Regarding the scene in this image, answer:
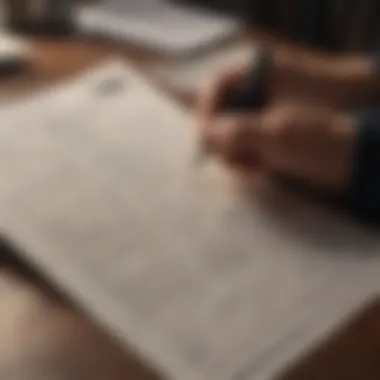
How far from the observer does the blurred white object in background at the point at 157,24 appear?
1.11 meters

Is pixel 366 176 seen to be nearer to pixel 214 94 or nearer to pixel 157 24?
pixel 214 94

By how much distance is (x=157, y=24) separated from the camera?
3.84ft

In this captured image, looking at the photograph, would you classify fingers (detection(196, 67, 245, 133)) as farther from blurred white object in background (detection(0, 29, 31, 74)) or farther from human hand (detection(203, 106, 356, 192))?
blurred white object in background (detection(0, 29, 31, 74))

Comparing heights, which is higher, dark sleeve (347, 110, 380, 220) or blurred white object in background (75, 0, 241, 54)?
dark sleeve (347, 110, 380, 220)

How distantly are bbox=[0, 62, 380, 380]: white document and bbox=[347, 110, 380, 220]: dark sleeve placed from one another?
0.10 ft

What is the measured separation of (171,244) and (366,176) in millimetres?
204

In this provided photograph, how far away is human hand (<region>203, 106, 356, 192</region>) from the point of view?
76 centimetres

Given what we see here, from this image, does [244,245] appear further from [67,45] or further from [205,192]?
[67,45]

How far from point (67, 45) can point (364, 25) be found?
0.61 meters

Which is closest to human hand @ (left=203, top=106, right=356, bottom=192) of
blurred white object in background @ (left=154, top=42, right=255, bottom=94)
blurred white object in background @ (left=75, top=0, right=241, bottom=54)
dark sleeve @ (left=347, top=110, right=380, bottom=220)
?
dark sleeve @ (left=347, top=110, right=380, bottom=220)

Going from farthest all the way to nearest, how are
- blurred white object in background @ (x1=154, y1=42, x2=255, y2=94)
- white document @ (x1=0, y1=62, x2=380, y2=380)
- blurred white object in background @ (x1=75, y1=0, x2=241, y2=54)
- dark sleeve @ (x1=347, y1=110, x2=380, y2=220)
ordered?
blurred white object in background @ (x1=75, y1=0, x2=241, y2=54), blurred white object in background @ (x1=154, y1=42, x2=255, y2=94), dark sleeve @ (x1=347, y1=110, x2=380, y2=220), white document @ (x1=0, y1=62, x2=380, y2=380)

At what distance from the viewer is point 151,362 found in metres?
0.57

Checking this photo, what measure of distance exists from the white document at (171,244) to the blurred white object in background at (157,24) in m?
0.27

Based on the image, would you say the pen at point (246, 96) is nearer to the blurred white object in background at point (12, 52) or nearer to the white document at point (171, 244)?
the white document at point (171, 244)
